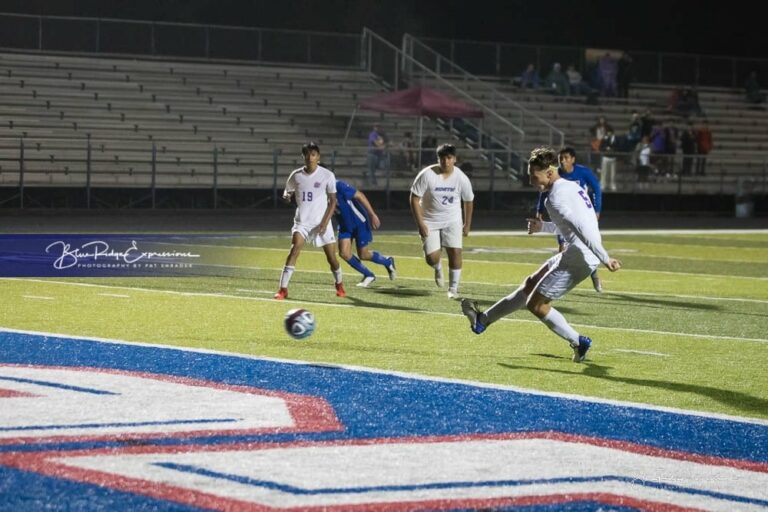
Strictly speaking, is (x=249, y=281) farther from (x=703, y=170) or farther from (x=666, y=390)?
(x=703, y=170)

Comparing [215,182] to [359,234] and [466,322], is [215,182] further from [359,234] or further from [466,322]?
[466,322]

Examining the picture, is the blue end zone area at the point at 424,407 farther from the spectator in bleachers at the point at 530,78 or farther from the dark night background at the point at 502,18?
the spectator in bleachers at the point at 530,78

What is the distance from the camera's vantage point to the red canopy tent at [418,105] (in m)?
33.8

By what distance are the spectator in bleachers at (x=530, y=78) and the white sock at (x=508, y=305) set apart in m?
29.8

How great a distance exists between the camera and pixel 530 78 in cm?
4094

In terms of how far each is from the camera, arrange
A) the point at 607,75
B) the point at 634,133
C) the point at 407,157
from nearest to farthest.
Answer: the point at 407,157 → the point at 634,133 → the point at 607,75

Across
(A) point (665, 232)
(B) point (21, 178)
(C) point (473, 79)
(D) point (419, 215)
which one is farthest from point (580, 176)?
(C) point (473, 79)

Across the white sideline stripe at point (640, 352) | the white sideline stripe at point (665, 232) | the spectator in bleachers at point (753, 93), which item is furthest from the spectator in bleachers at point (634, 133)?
the white sideline stripe at point (640, 352)

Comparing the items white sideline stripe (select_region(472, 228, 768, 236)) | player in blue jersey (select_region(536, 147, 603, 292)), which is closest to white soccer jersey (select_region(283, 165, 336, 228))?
player in blue jersey (select_region(536, 147, 603, 292))

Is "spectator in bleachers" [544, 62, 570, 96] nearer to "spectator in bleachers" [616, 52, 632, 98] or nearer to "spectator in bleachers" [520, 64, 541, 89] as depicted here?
"spectator in bleachers" [520, 64, 541, 89]

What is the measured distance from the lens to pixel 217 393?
897 centimetres

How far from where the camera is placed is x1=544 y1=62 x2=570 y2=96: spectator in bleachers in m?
41.1

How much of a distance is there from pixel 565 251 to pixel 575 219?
0.95 feet

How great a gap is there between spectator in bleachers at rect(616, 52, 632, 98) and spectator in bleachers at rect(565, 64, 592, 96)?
4.10ft
